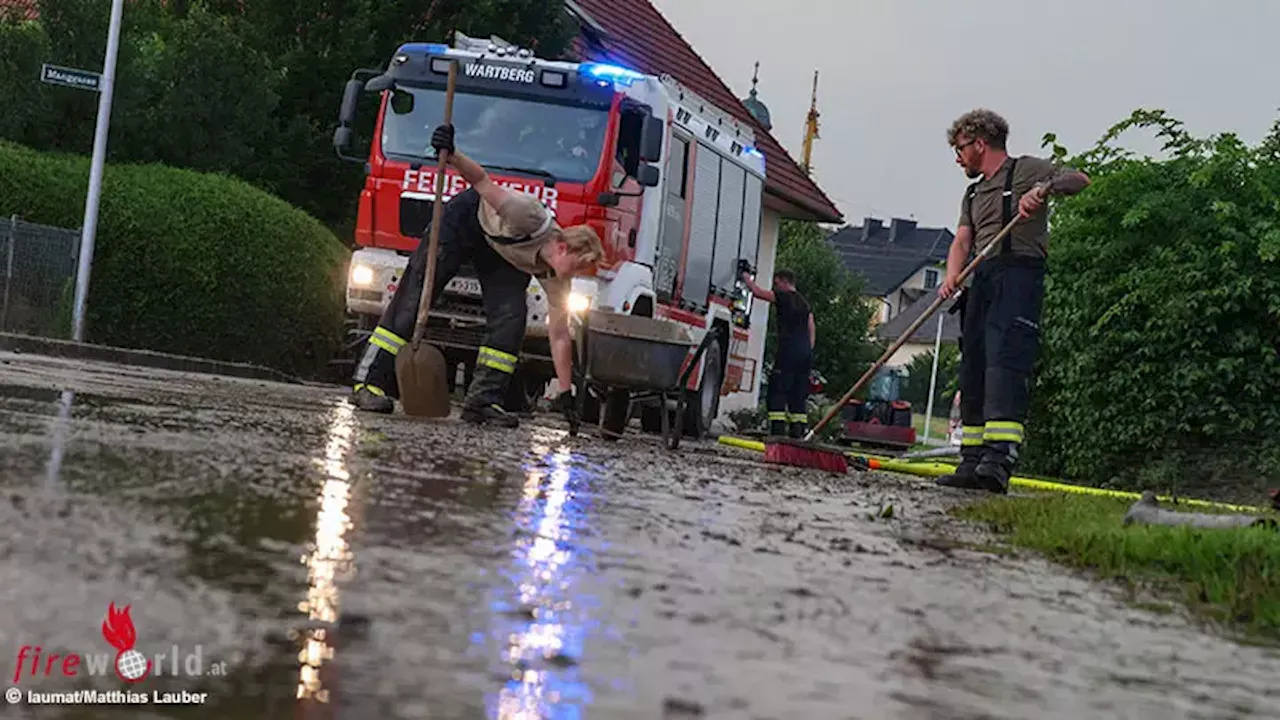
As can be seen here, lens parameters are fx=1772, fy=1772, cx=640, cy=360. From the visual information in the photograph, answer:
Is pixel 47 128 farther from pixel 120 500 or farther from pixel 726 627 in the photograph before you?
pixel 726 627

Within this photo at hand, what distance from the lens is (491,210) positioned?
1073 cm

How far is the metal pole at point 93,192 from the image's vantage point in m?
16.2

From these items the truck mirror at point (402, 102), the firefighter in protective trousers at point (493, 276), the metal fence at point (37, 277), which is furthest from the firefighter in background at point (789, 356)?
the firefighter in protective trousers at point (493, 276)

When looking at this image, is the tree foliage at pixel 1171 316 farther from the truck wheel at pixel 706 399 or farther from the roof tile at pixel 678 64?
the roof tile at pixel 678 64

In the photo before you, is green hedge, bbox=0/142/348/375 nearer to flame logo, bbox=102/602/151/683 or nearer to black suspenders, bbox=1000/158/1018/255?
black suspenders, bbox=1000/158/1018/255

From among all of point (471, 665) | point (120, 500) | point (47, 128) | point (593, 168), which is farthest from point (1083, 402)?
point (471, 665)

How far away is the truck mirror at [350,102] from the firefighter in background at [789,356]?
5.21 m

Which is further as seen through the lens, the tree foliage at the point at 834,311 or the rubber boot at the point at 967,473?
the tree foliage at the point at 834,311

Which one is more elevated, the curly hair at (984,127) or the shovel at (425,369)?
the curly hair at (984,127)

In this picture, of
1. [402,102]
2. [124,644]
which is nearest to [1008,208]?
[402,102]

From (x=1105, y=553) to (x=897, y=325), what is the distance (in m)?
106

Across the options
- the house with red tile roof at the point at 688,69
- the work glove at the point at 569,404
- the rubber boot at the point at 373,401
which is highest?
the house with red tile roof at the point at 688,69

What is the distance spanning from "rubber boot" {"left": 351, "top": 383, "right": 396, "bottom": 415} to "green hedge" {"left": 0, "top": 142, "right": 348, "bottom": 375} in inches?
268

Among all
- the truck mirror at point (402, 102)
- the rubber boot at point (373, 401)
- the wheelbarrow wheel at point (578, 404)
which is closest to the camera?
the rubber boot at point (373, 401)
